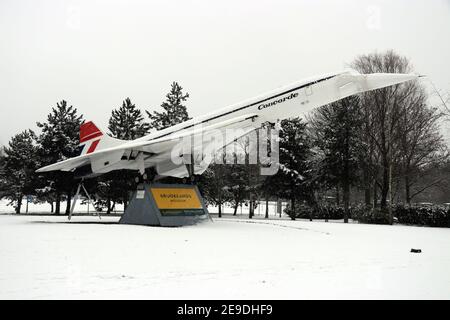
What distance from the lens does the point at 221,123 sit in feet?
46.5

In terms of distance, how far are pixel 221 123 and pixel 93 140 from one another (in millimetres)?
7431

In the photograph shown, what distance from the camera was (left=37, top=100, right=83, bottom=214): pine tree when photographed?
2828cm

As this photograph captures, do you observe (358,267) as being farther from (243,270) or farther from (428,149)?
(428,149)

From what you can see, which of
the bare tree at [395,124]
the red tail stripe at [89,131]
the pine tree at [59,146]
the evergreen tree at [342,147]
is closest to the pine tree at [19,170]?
the pine tree at [59,146]

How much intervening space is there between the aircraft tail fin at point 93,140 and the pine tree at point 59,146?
10932 mm

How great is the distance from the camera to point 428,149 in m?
27.7

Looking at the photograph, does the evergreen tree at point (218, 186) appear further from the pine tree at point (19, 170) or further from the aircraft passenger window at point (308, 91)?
the aircraft passenger window at point (308, 91)

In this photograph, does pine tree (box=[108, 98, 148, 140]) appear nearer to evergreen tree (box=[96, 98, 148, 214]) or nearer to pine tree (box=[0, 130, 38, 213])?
evergreen tree (box=[96, 98, 148, 214])

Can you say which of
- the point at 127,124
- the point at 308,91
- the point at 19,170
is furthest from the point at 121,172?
the point at 308,91

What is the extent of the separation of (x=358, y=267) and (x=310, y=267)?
82cm
